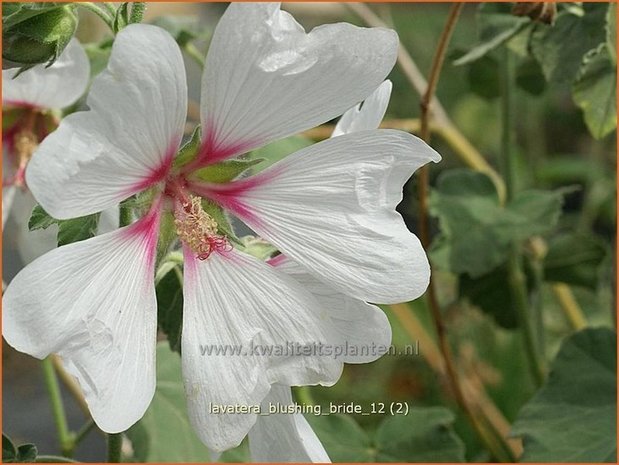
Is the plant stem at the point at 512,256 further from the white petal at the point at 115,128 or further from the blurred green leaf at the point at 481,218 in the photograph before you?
the white petal at the point at 115,128

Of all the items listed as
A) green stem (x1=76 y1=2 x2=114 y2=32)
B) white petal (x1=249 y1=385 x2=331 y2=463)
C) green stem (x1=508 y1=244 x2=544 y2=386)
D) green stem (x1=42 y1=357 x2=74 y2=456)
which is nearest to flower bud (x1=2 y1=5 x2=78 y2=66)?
green stem (x1=76 y1=2 x2=114 y2=32)

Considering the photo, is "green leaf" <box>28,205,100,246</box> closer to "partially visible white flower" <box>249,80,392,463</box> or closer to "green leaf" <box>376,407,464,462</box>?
"partially visible white flower" <box>249,80,392,463</box>

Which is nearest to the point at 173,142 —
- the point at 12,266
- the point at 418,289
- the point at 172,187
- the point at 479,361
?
the point at 172,187

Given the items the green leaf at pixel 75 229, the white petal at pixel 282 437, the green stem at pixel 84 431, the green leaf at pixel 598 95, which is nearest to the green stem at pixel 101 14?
the green leaf at pixel 75 229

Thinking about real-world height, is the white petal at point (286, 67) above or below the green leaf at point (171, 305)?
above

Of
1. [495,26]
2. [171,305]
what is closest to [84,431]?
[171,305]

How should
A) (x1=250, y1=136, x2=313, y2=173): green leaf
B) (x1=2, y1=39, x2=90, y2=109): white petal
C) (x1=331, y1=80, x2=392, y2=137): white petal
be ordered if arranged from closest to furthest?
(x1=331, y1=80, x2=392, y2=137): white petal
(x1=2, y1=39, x2=90, y2=109): white petal
(x1=250, y1=136, x2=313, y2=173): green leaf

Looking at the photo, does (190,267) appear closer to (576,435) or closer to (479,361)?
(576,435)
